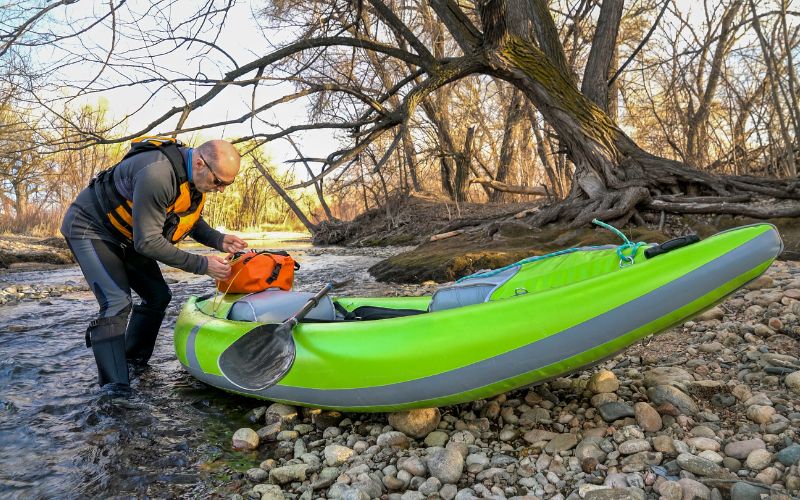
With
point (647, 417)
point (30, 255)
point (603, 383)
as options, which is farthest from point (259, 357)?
point (30, 255)

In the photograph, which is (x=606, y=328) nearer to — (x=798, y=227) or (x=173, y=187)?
(x=173, y=187)

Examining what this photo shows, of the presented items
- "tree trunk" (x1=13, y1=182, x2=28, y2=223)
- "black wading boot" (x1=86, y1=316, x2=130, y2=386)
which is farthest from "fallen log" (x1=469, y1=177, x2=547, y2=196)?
"tree trunk" (x1=13, y1=182, x2=28, y2=223)

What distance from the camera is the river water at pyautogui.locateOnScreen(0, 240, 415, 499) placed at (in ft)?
7.25

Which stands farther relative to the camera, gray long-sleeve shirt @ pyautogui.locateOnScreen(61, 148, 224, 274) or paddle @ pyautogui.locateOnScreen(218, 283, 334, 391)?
gray long-sleeve shirt @ pyautogui.locateOnScreen(61, 148, 224, 274)

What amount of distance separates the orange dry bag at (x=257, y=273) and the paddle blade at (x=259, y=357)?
2.06ft

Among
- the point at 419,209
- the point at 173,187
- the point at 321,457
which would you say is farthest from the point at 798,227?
the point at 419,209

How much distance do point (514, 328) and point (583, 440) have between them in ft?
1.74

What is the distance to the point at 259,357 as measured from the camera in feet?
8.81

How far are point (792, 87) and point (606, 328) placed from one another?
5859 mm

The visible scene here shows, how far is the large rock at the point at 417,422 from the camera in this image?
239 cm

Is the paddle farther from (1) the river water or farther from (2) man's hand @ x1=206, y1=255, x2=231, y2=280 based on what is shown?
→ (2) man's hand @ x1=206, y1=255, x2=231, y2=280

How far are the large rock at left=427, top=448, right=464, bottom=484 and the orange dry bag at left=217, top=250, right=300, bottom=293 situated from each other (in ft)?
5.72

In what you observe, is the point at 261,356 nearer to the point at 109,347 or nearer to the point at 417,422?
the point at 417,422

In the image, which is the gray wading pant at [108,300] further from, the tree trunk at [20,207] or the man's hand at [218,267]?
the tree trunk at [20,207]
